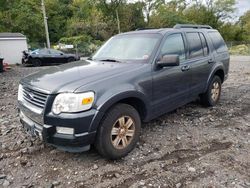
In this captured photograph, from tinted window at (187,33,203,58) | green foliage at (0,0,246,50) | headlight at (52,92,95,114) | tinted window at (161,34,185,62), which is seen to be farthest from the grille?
green foliage at (0,0,246,50)

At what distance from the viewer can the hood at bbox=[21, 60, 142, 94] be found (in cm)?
329

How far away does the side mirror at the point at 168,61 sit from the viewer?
3930 millimetres

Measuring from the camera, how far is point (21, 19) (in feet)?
107

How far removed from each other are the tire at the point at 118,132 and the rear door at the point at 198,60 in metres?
1.72

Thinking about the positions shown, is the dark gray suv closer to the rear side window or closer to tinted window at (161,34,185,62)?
tinted window at (161,34,185,62)

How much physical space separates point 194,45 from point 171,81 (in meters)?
1.16

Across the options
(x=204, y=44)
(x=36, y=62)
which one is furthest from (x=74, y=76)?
(x=36, y=62)

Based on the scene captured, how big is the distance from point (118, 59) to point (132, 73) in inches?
25.9

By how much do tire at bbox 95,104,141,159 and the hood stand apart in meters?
0.50

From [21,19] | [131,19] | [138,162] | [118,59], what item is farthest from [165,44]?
[131,19]

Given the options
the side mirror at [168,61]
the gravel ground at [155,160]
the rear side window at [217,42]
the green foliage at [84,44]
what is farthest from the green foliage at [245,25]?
the side mirror at [168,61]

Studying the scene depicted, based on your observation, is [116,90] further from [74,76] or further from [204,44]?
[204,44]

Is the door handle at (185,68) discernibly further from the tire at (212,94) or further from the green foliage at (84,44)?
the green foliage at (84,44)

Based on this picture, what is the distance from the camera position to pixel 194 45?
5.07 meters
